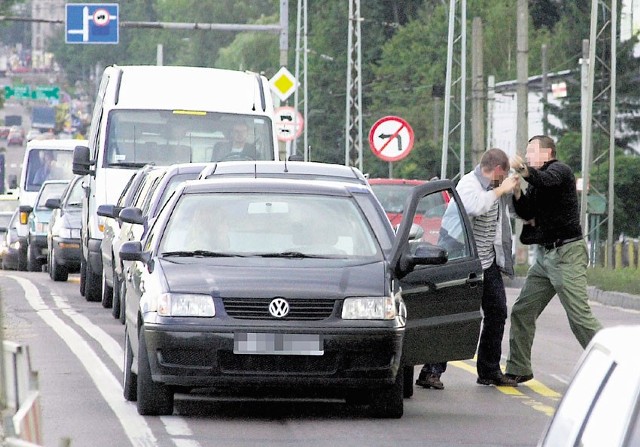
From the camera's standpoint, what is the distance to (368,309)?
10789 millimetres

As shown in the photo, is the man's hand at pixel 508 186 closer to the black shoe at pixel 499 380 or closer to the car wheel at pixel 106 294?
the black shoe at pixel 499 380

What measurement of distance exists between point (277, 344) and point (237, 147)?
1143 centimetres

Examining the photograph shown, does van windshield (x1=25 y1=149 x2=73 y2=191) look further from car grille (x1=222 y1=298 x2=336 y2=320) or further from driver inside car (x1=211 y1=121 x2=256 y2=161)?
car grille (x1=222 y1=298 x2=336 y2=320)

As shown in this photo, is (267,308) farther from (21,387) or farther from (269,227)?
(21,387)

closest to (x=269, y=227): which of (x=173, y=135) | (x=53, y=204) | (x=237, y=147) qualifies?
(x=237, y=147)

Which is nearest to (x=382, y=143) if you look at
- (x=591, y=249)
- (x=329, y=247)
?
(x=591, y=249)

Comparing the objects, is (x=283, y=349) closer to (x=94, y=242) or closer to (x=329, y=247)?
(x=329, y=247)

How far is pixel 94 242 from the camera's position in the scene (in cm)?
2225

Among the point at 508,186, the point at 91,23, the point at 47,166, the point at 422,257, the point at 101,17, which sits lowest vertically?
the point at 47,166

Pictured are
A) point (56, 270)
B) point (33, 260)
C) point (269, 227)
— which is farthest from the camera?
point (33, 260)

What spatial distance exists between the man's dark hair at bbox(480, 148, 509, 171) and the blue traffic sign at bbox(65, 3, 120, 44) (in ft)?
124

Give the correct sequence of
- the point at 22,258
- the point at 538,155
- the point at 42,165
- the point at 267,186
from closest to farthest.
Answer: the point at 267,186, the point at 538,155, the point at 22,258, the point at 42,165

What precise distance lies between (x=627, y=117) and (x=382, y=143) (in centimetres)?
4160

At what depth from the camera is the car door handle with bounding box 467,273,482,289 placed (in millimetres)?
12203
